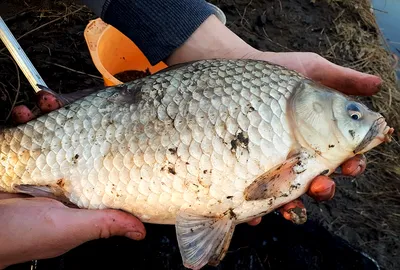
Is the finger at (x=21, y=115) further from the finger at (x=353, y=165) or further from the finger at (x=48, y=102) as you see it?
the finger at (x=353, y=165)

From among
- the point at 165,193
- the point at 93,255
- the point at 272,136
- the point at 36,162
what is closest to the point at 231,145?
the point at 272,136

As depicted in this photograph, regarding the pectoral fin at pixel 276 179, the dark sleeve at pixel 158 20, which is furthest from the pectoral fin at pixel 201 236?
the dark sleeve at pixel 158 20

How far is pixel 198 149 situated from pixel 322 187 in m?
0.45

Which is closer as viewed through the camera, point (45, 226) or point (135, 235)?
point (45, 226)

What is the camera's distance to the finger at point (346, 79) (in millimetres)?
2109

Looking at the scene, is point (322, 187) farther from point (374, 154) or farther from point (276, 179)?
point (374, 154)

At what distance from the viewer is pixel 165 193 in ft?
5.76

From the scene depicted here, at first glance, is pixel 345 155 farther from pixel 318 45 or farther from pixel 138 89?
pixel 318 45

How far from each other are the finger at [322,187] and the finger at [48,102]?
0.99 meters

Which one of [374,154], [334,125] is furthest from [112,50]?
[374,154]

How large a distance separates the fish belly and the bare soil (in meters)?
0.44

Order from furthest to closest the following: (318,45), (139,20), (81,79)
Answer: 1. (318,45)
2. (81,79)
3. (139,20)

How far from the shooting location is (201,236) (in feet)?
5.86

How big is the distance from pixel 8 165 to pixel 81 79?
4.83 ft
